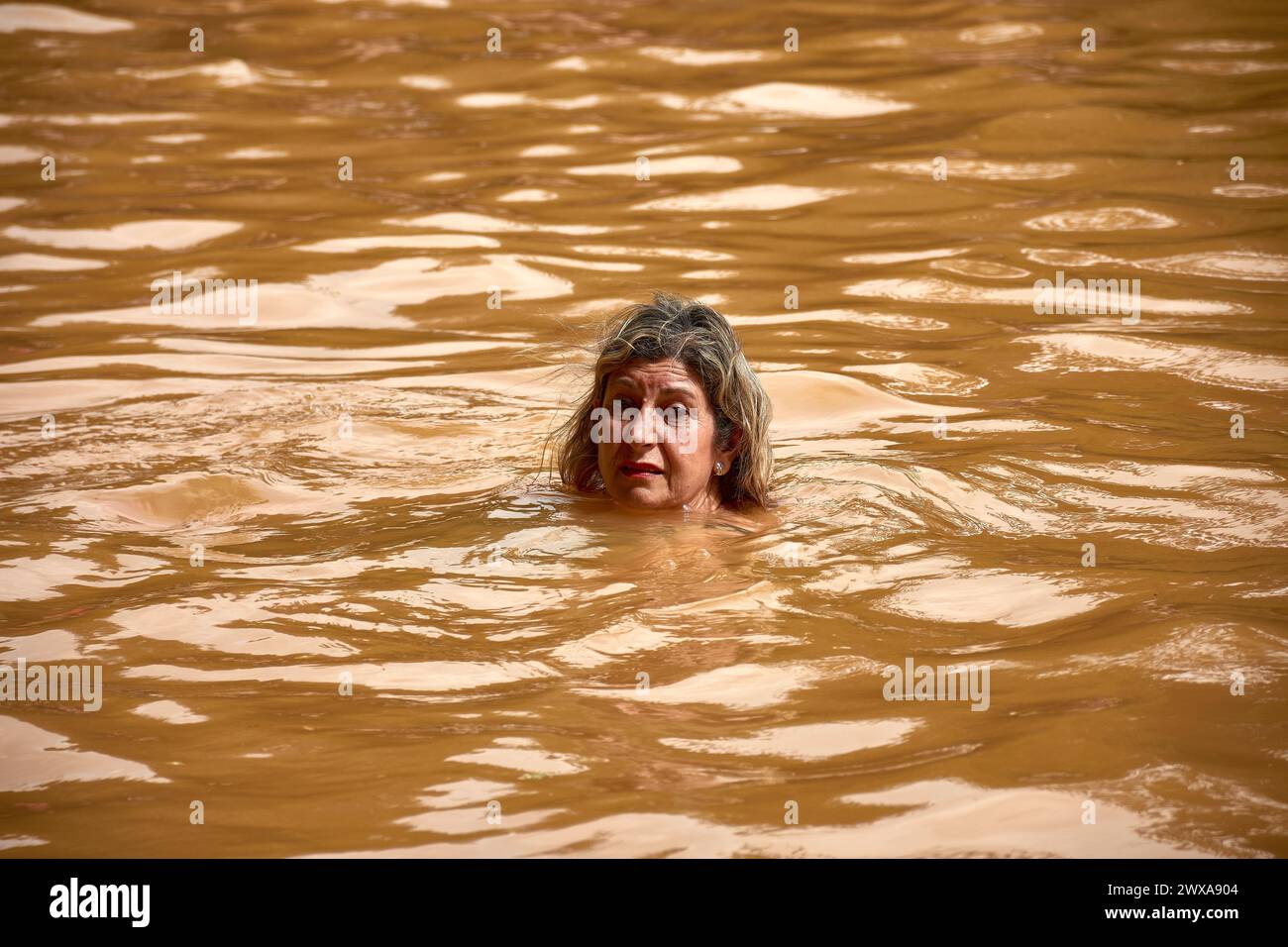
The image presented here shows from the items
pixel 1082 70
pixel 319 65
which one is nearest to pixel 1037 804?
pixel 1082 70

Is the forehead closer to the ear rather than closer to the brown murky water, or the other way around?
the ear

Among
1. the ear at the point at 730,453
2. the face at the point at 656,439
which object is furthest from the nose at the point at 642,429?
the ear at the point at 730,453

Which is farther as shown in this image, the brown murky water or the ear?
the ear

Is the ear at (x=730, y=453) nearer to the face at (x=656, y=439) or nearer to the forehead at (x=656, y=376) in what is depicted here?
the face at (x=656, y=439)

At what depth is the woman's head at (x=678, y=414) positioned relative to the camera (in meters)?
5.38

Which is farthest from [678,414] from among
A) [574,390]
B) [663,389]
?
[574,390]

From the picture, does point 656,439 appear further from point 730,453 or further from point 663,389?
point 730,453

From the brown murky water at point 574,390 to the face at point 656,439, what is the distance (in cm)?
22

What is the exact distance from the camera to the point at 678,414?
5426 millimetres

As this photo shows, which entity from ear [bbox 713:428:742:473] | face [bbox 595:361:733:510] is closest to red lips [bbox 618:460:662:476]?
face [bbox 595:361:733:510]

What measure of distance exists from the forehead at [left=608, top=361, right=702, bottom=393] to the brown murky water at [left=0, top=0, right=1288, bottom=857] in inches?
21.5

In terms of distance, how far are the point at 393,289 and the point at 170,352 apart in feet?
4.77

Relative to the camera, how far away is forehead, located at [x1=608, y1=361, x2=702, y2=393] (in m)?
5.40

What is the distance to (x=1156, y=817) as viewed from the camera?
3.19 m
